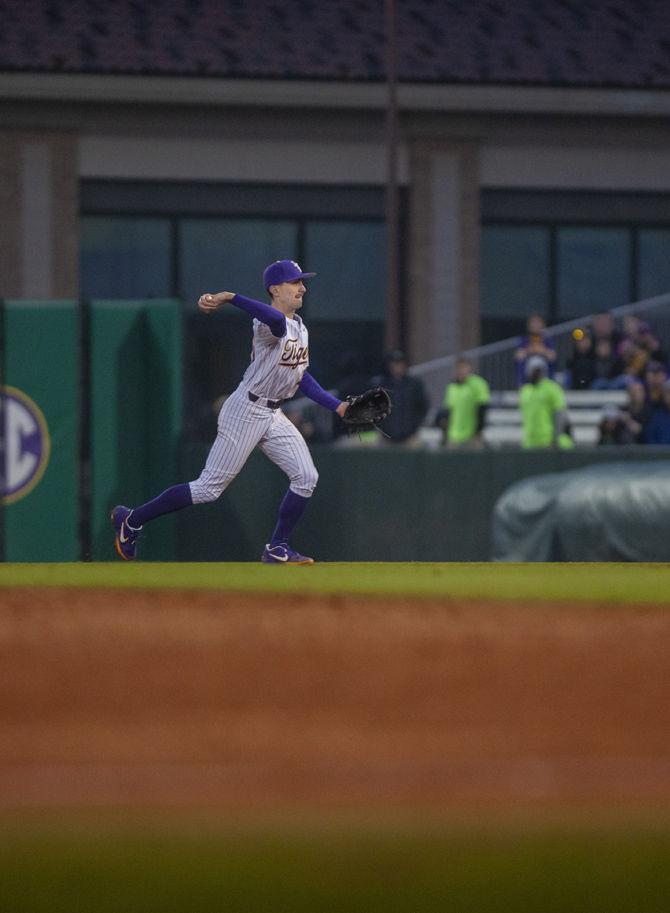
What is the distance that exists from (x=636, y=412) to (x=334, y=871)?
1487 cm

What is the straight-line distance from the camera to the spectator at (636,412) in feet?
55.4

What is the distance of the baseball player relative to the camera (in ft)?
26.4

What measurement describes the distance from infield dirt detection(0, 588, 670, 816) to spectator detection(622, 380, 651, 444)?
31.4 feet

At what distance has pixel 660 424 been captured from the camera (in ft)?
53.1

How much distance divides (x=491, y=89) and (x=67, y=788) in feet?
75.0

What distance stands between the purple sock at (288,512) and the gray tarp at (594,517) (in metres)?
5.12

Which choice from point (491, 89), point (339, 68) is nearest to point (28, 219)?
point (339, 68)

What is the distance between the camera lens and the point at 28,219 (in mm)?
24219

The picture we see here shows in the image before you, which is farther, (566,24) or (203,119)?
(566,24)

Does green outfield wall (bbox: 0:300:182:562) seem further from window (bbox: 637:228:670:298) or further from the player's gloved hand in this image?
window (bbox: 637:228:670:298)

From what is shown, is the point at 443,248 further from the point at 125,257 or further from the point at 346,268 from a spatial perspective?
the point at 125,257

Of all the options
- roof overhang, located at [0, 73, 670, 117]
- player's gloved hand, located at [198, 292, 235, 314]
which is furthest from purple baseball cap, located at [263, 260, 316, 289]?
roof overhang, located at [0, 73, 670, 117]

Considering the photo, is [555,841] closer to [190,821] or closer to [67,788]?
[190,821]

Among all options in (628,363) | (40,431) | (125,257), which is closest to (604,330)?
(628,363)
